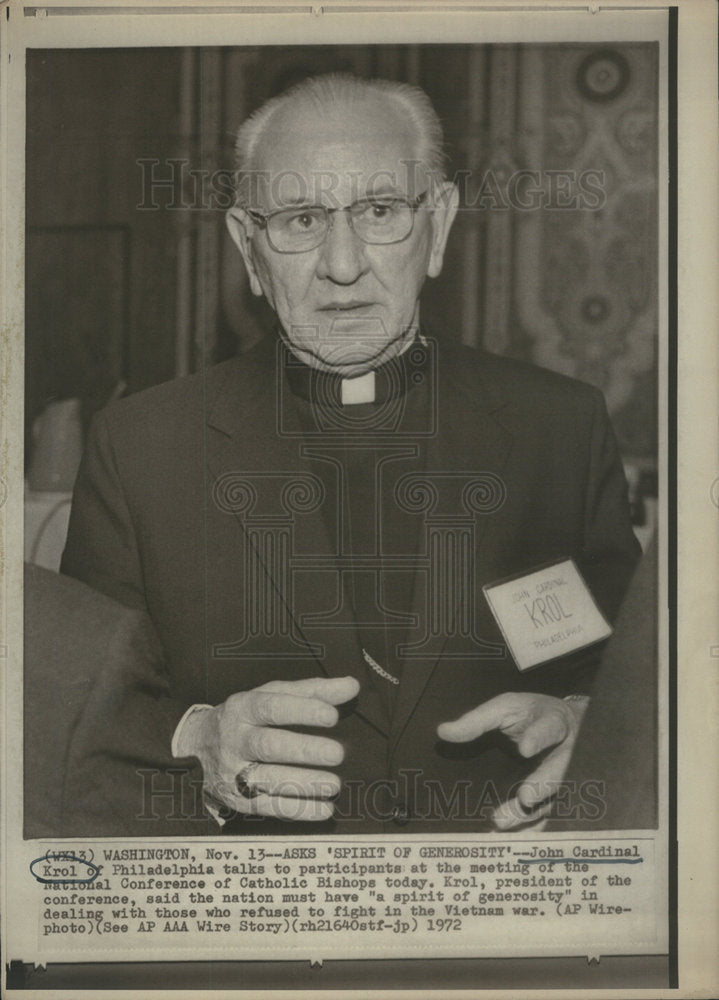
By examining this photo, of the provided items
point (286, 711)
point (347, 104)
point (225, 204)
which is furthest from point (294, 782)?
point (347, 104)

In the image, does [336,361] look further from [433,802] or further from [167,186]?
[433,802]

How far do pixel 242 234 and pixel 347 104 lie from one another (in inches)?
15.0

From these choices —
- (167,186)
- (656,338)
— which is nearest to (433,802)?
(656,338)

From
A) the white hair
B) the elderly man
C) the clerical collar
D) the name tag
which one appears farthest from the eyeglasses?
the name tag

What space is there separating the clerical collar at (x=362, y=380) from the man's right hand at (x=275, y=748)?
649 millimetres

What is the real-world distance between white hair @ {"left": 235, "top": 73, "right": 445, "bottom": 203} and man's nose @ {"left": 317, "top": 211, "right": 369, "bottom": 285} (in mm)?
237

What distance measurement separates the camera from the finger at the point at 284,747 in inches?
88.2

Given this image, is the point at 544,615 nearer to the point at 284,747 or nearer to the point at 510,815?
the point at 510,815

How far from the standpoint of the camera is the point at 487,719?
7.47 ft

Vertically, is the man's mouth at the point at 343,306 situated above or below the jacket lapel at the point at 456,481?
above

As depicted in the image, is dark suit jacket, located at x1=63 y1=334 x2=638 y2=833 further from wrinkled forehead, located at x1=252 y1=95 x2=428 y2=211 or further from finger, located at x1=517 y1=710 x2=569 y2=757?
wrinkled forehead, located at x1=252 y1=95 x2=428 y2=211

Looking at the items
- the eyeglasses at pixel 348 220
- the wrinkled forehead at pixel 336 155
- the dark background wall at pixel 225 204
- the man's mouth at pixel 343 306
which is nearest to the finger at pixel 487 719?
the dark background wall at pixel 225 204

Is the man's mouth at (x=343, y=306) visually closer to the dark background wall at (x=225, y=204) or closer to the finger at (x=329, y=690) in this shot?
the dark background wall at (x=225, y=204)

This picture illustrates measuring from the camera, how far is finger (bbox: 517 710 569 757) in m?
2.27
